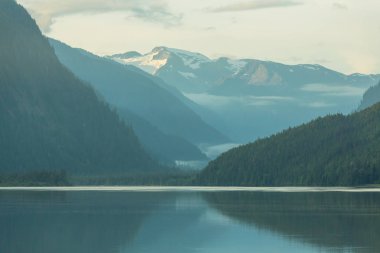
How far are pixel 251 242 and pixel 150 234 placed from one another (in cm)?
1513

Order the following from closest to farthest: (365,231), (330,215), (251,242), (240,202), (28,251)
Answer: (28,251) < (251,242) < (365,231) < (330,215) < (240,202)

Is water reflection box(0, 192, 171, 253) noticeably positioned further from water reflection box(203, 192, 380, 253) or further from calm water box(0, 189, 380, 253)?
water reflection box(203, 192, 380, 253)

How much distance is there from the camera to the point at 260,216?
15262 centimetres

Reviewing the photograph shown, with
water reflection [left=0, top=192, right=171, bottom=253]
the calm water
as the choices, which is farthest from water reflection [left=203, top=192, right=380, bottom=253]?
water reflection [left=0, top=192, right=171, bottom=253]

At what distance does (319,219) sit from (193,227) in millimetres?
18592

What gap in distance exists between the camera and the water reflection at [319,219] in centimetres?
11300

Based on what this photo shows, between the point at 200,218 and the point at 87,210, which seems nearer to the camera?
the point at 200,218

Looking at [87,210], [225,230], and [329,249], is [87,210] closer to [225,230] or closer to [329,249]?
[225,230]

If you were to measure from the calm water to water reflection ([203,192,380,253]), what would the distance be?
11cm

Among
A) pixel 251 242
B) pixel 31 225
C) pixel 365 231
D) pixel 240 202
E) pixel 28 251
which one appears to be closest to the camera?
pixel 28 251

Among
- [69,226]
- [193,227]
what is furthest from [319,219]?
[69,226]

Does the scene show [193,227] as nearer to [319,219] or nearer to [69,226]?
[69,226]

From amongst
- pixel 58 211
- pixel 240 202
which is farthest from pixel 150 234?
pixel 240 202

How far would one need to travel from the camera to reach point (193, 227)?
13475 cm
